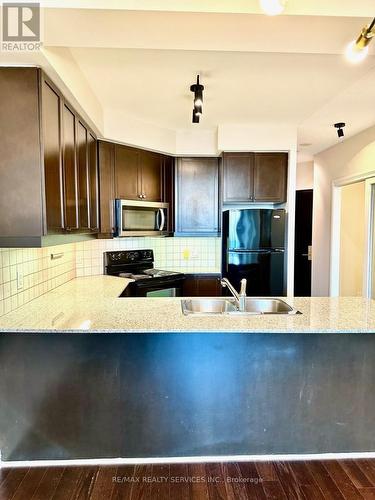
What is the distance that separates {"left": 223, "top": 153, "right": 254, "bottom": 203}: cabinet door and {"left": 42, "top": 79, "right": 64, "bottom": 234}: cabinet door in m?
2.14

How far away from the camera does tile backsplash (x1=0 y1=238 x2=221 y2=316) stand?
2.09 meters

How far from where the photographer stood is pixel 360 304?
7.43ft

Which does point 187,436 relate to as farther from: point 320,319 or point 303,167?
point 303,167

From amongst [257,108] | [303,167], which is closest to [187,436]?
[257,108]

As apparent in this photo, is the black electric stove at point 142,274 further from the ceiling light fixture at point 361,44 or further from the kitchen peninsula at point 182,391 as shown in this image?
the ceiling light fixture at point 361,44

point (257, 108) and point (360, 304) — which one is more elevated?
point (257, 108)

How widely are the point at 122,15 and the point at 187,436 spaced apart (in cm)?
232

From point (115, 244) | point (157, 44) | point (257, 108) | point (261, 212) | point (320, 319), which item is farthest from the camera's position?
point (115, 244)

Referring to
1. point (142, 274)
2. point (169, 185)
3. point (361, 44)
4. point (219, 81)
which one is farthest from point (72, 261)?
point (361, 44)

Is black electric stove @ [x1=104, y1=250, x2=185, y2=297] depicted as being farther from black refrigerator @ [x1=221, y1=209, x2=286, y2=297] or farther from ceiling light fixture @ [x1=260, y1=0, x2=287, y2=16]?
ceiling light fixture @ [x1=260, y1=0, x2=287, y2=16]

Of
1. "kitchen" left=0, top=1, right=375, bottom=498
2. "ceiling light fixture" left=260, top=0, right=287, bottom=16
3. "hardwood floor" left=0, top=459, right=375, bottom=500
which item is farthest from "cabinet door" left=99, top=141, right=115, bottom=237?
"ceiling light fixture" left=260, top=0, right=287, bottom=16

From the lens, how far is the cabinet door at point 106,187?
3.18 metres

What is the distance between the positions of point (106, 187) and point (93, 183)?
0.28 metres

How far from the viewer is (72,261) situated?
338 cm
